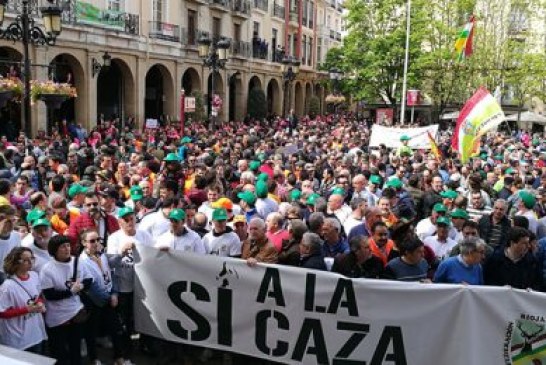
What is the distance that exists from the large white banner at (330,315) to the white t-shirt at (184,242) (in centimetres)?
36

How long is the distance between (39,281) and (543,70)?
35.2m

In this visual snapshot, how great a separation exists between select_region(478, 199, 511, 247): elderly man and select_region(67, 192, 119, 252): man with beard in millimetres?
4414

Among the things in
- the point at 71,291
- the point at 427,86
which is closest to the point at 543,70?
the point at 427,86

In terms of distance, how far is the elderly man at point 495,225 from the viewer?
7547 millimetres

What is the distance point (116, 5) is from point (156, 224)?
67.6 ft

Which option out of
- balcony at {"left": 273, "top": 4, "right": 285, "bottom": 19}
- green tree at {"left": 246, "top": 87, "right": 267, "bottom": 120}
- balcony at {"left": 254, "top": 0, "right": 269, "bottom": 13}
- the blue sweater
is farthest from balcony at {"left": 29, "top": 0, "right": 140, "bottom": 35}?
balcony at {"left": 273, "top": 4, "right": 285, "bottom": 19}

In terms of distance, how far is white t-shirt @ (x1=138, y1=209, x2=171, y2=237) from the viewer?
7.13 metres

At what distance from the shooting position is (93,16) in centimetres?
2333

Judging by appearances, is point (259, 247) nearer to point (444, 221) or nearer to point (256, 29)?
point (444, 221)

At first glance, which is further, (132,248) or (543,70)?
(543,70)

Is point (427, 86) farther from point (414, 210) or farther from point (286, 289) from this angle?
Result: point (286, 289)

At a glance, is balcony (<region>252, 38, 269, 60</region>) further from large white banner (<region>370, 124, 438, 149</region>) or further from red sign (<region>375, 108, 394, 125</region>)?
large white banner (<region>370, 124, 438, 149</region>)

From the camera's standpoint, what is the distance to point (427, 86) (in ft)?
123

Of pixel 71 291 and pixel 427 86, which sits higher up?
pixel 427 86
